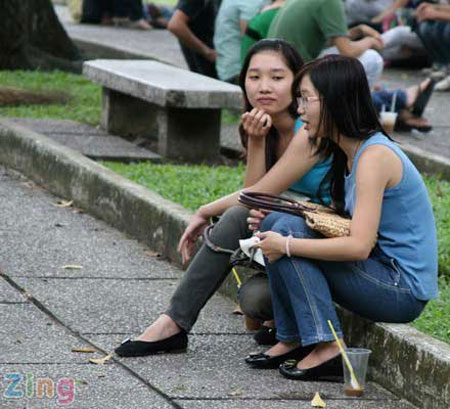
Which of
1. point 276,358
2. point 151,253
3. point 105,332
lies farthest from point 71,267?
point 276,358

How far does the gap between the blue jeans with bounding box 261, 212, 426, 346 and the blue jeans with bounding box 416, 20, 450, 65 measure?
8.84 metres

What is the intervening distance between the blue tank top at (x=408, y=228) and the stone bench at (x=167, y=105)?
4.18m

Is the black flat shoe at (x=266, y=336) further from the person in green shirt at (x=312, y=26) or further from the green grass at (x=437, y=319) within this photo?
the person in green shirt at (x=312, y=26)

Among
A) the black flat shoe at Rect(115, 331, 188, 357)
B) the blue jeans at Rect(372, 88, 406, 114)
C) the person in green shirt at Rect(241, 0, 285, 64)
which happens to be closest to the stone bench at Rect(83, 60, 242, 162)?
the person in green shirt at Rect(241, 0, 285, 64)

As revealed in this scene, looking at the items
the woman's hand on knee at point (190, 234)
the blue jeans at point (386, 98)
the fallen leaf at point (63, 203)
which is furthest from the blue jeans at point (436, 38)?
the woman's hand on knee at point (190, 234)

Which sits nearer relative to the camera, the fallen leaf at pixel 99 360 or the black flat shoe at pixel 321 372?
the black flat shoe at pixel 321 372

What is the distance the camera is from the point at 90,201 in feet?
24.3

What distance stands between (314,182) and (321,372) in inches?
32.7

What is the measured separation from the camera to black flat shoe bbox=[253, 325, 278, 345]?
500 cm

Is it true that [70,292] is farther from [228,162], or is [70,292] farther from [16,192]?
[228,162]

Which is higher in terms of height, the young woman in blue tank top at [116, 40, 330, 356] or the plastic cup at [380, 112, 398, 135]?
the young woman in blue tank top at [116, 40, 330, 356]

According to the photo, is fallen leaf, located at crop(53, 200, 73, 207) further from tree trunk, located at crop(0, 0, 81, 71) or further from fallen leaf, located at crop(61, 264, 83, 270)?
tree trunk, located at crop(0, 0, 81, 71)

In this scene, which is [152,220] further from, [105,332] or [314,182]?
[314,182]

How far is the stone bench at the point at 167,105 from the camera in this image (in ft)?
28.3
